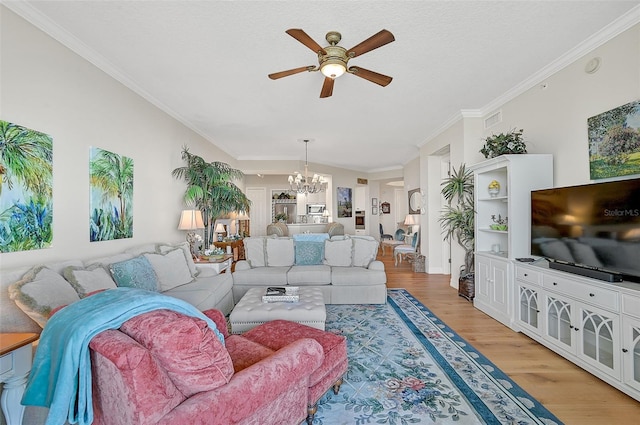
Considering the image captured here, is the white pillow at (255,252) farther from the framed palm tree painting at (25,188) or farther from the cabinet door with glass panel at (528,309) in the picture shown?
the cabinet door with glass panel at (528,309)

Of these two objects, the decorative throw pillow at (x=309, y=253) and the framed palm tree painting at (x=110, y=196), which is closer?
the framed palm tree painting at (x=110, y=196)

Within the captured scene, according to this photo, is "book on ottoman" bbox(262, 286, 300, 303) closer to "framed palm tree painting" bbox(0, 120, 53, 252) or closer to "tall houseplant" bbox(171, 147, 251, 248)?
"framed palm tree painting" bbox(0, 120, 53, 252)

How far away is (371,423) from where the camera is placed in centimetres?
176

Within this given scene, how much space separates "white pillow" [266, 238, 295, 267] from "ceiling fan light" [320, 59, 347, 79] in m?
2.69

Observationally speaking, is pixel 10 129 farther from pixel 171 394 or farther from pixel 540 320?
pixel 540 320

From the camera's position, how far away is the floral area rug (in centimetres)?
182

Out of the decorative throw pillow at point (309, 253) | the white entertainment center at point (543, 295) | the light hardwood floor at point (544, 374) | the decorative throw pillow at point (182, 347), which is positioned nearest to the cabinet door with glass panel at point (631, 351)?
the white entertainment center at point (543, 295)

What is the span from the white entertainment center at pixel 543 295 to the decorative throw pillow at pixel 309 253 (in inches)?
87.4

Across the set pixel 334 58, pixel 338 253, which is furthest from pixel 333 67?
pixel 338 253

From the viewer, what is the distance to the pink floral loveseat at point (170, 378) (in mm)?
1019

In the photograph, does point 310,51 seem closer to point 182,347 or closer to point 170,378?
point 182,347

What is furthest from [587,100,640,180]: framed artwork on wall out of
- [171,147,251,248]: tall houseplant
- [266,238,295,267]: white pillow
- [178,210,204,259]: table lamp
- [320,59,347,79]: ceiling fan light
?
[178,210,204,259]: table lamp

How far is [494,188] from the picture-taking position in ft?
11.8

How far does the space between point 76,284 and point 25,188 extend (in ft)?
2.66
